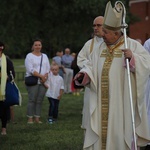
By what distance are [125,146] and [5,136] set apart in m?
4.47

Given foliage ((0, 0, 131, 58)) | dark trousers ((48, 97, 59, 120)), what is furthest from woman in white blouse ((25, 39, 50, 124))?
foliage ((0, 0, 131, 58))

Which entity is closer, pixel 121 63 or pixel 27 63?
pixel 121 63

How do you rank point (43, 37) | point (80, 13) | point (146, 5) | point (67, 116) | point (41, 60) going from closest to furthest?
point (41, 60) → point (67, 116) → point (80, 13) → point (43, 37) → point (146, 5)

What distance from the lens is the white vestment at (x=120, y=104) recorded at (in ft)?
21.7

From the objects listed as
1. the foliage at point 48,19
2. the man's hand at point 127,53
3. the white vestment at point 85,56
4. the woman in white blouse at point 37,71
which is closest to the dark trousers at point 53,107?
the woman in white blouse at point 37,71

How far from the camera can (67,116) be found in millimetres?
14320

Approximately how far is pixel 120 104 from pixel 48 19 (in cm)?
1697

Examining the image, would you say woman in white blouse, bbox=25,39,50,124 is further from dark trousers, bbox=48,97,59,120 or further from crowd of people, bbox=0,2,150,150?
crowd of people, bbox=0,2,150,150

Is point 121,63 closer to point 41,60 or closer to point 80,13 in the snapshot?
point 41,60

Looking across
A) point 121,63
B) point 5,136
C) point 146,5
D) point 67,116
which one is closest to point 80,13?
point 67,116

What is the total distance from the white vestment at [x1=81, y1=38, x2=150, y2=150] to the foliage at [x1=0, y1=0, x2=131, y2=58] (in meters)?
13.3

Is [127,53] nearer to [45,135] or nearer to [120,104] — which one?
[120,104]

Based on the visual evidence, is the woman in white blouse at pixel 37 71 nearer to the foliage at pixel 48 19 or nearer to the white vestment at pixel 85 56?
the white vestment at pixel 85 56

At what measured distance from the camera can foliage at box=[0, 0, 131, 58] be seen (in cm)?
2123
